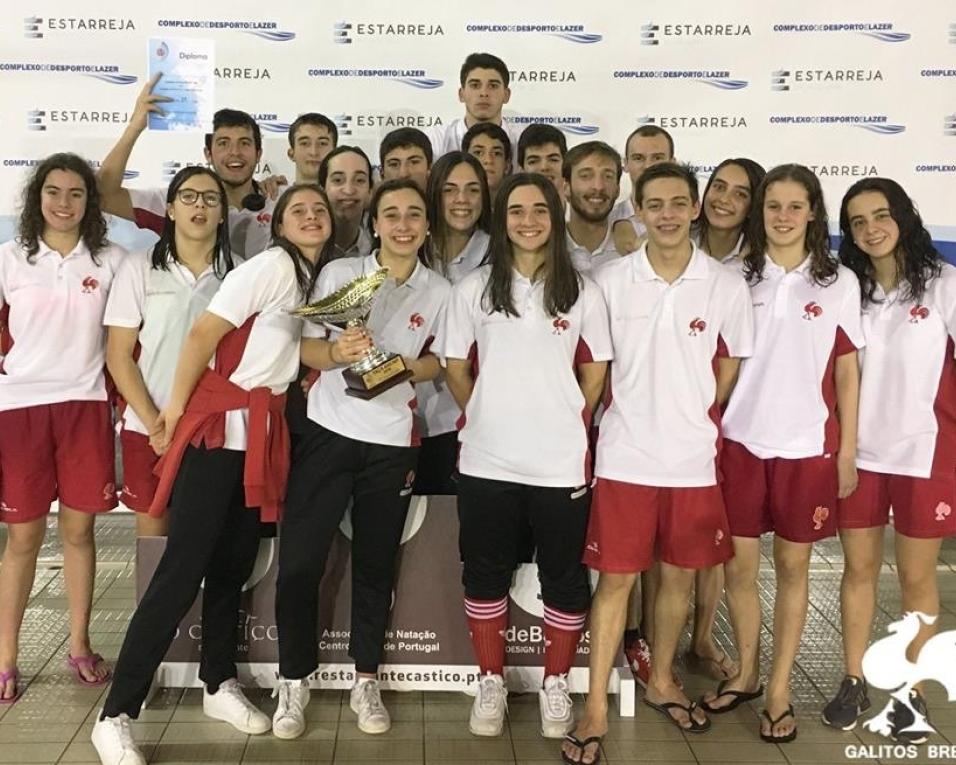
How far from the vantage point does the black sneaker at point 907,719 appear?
9.89 feet

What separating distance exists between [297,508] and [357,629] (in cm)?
47

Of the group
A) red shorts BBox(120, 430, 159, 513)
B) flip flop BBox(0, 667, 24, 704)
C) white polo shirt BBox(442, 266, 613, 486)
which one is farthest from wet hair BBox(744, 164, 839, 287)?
flip flop BBox(0, 667, 24, 704)

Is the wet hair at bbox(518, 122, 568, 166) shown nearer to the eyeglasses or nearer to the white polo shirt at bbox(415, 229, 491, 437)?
the white polo shirt at bbox(415, 229, 491, 437)

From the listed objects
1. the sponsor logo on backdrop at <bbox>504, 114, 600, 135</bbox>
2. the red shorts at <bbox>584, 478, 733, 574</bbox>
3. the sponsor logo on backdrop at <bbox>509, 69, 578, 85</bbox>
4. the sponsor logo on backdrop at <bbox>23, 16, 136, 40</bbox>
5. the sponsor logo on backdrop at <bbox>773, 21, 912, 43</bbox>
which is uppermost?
the sponsor logo on backdrop at <bbox>773, 21, 912, 43</bbox>

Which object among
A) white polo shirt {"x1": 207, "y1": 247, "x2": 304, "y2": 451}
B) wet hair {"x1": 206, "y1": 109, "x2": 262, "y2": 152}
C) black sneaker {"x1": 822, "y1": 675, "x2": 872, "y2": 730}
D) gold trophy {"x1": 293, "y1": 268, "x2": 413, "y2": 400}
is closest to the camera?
gold trophy {"x1": 293, "y1": 268, "x2": 413, "y2": 400}

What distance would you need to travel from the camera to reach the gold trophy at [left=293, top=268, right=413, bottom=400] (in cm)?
265

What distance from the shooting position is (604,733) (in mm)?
2920

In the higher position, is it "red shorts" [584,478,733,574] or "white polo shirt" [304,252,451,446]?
"white polo shirt" [304,252,451,446]

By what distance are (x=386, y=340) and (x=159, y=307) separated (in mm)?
761

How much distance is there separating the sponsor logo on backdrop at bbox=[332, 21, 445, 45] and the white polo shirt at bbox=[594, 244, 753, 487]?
2.62 meters

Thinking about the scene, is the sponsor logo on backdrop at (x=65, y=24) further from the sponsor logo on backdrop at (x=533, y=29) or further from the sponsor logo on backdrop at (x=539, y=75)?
the sponsor logo on backdrop at (x=539, y=75)

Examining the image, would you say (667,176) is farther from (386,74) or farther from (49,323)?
(386,74)

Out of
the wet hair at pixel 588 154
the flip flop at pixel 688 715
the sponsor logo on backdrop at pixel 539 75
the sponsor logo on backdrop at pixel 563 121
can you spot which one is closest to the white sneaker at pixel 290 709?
the flip flop at pixel 688 715

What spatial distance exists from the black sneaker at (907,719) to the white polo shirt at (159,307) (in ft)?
8.60
